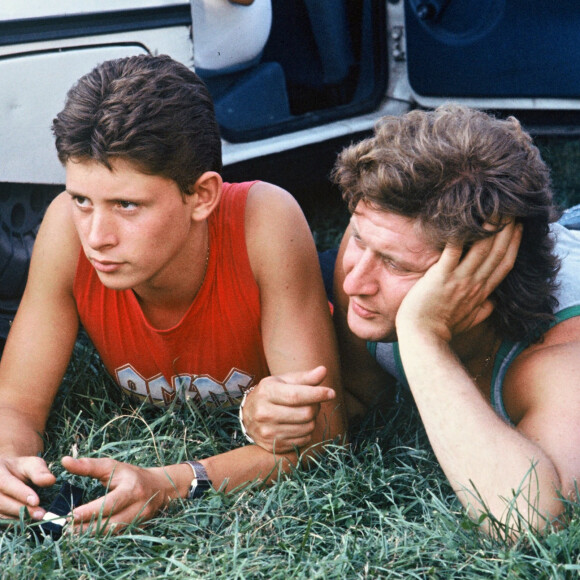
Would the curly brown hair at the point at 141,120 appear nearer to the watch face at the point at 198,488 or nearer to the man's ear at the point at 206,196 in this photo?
the man's ear at the point at 206,196

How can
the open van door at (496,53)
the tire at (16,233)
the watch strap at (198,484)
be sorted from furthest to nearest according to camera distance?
the open van door at (496,53) < the tire at (16,233) < the watch strap at (198,484)

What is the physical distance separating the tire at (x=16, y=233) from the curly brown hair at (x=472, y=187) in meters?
1.38

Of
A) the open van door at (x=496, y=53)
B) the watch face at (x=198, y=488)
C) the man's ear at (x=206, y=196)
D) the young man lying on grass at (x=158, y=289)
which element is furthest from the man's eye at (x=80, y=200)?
the open van door at (x=496, y=53)

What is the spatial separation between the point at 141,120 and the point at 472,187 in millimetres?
874

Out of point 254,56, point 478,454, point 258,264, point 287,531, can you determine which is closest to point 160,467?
point 287,531

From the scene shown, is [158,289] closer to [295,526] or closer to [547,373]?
[295,526]

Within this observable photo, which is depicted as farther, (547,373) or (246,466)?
(246,466)

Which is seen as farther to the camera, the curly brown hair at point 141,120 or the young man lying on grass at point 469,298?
the curly brown hair at point 141,120

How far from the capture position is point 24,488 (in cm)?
229

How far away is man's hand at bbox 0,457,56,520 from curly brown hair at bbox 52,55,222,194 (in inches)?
31.6

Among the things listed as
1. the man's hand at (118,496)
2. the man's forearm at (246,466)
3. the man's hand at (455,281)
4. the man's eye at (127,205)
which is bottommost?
the man's forearm at (246,466)

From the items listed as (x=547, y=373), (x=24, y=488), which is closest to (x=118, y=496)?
(x=24, y=488)

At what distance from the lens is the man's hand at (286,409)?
2371 mm

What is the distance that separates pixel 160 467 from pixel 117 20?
5.17ft
